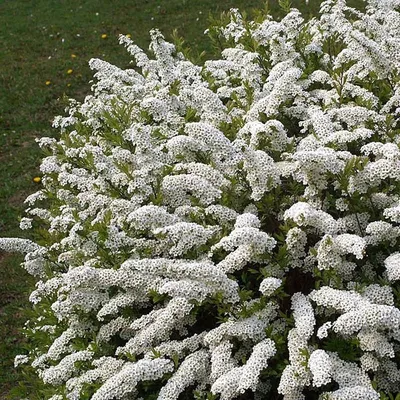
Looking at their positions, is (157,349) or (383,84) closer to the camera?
(157,349)

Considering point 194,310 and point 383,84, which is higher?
point 383,84

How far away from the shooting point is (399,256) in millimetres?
2850

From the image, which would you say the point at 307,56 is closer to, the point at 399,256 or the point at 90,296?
the point at 399,256

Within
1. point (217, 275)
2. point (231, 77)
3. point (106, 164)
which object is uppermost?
point (231, 77)

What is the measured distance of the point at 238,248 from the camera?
3.03 metres

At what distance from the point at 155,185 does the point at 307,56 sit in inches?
67.3

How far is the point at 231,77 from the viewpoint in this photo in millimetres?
4535

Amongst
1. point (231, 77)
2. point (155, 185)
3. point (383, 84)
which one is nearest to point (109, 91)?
point (231, 77)

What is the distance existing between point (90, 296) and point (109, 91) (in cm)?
235

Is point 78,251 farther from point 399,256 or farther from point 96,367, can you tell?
point 399,256

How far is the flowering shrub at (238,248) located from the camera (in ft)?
9.18

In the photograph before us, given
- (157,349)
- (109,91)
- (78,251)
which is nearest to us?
(157,349)

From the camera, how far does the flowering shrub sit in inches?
110

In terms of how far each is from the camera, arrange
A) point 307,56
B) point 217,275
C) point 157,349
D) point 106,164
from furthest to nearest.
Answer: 1. point 307,56
2. point 106,164
3. point 157,349
4. point 217,275
